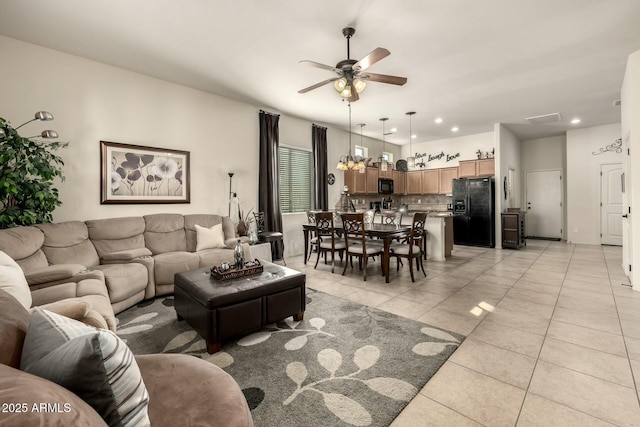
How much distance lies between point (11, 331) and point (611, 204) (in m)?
10.0

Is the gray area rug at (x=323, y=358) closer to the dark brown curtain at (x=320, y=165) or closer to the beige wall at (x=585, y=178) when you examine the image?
the dark brown curtain at (x=320, y=165)

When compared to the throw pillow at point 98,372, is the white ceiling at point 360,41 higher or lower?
higher

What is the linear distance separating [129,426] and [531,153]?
1048cm

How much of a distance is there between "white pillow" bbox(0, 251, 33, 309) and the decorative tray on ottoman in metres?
1.23

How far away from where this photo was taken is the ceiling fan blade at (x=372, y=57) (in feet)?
8.10

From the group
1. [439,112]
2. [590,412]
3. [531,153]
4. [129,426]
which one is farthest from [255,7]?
[531,153]

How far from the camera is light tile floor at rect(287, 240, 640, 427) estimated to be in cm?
158

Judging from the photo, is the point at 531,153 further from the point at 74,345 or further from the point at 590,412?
the point at 74,345

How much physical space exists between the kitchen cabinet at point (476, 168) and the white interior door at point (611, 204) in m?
2.58

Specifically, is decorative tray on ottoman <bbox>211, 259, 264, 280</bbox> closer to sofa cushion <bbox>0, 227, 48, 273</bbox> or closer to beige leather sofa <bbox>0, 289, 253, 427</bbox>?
beige leather sofa <bbox>0, 289, 253, 427</bbox>

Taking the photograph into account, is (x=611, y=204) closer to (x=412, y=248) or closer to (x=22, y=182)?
(x=412, y=248)

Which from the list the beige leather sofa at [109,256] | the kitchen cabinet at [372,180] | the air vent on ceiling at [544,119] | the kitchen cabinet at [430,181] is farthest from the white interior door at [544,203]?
the beige leather sofa at [109,256]

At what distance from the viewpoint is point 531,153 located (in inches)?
329

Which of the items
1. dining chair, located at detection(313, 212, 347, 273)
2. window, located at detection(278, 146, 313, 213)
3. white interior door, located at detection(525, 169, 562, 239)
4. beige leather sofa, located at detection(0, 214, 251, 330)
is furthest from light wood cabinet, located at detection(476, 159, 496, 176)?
beige leather sofa, located at detection(0, 214, 251, 330)
